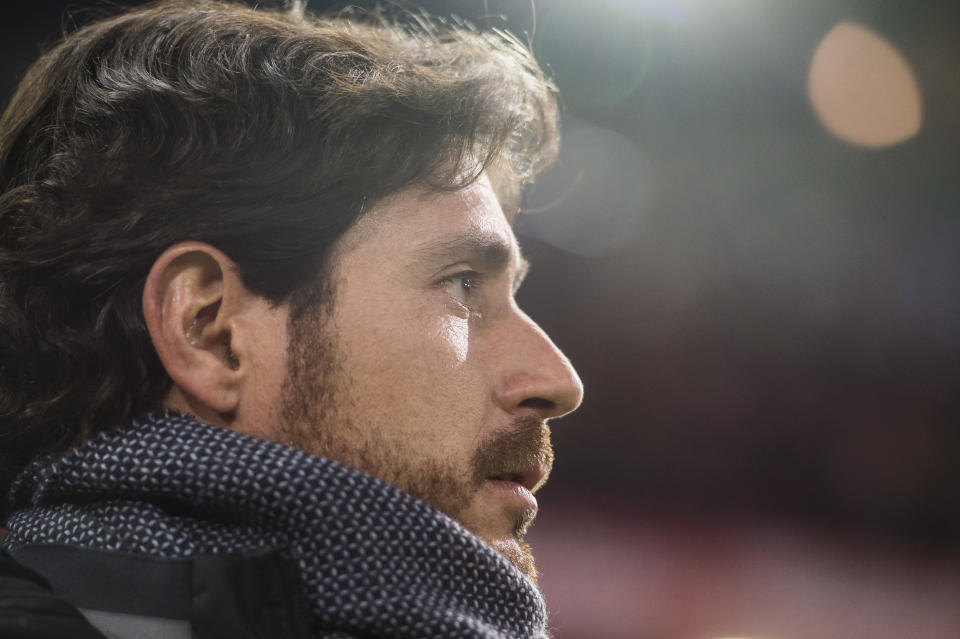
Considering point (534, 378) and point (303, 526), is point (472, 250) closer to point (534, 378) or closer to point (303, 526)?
point (534, 378)

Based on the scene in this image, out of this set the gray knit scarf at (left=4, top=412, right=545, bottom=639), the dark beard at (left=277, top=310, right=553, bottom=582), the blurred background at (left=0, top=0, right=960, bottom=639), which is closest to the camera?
the gray knit scarf at (left=4, top=412, right=545, bottom=639)

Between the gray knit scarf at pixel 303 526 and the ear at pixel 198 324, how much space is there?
0.07 m

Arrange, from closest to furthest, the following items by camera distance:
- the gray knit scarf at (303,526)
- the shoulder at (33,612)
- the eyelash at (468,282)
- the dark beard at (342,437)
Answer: the shoulder at (33,612)
the gray knit scarf at (303,526)
the dark beard at (342,437)
the eyelash at (468,282)

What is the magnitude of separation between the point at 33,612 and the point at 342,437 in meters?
0.31

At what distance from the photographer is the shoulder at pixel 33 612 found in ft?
1.94

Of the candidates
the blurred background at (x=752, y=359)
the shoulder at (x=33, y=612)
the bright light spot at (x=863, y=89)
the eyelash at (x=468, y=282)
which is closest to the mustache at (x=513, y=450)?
the eyelash at (x=468, y=282)

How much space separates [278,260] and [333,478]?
27 centimetres

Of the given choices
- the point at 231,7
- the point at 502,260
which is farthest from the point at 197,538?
the point at 231,7

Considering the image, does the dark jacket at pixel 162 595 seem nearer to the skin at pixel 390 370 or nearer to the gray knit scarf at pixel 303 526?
the gray knit scarf at pixel 303 526

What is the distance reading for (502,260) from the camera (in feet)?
3.11

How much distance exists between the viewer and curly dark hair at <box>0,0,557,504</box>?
0.87m

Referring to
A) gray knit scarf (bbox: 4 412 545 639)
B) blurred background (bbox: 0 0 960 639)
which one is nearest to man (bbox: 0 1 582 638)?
gray knit scarf (bbox: 4 412 545 639)

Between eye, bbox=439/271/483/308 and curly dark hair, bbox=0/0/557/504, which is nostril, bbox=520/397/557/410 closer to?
eye, bbox=439/271/483/308

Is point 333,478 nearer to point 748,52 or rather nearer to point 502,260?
point 502,260
